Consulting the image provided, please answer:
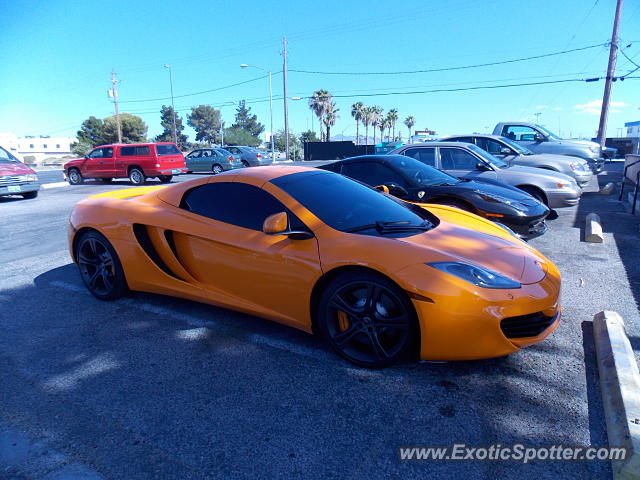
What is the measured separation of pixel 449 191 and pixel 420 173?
0.58m

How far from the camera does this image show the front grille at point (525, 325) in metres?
2.56

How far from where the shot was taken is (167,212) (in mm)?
3666

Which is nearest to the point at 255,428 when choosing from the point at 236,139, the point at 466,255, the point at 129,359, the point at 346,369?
the point at 346,369

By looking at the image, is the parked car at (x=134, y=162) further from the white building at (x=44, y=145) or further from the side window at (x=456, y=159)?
the white building at (x=44, y=145)

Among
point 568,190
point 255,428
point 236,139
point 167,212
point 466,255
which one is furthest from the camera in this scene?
point 236,139

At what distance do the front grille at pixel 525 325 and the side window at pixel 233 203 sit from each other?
1.62 m

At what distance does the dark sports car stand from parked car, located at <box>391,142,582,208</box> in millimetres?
1566

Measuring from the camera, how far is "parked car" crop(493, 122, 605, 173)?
12.9 metres

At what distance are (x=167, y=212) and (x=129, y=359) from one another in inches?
49.8

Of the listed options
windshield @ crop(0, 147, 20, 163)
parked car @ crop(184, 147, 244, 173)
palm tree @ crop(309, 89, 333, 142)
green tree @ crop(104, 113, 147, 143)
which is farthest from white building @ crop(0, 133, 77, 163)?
windshield @ crop(0, 147, 20, 163)

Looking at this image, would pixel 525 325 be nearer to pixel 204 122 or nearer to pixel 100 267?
pixel 100 267

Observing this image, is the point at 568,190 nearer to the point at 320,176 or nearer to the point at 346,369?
the point at 320,176

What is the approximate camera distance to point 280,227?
9.46 ft

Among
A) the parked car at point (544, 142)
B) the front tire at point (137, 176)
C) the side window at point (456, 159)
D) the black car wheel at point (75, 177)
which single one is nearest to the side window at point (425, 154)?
the side window at point (456, 159)
